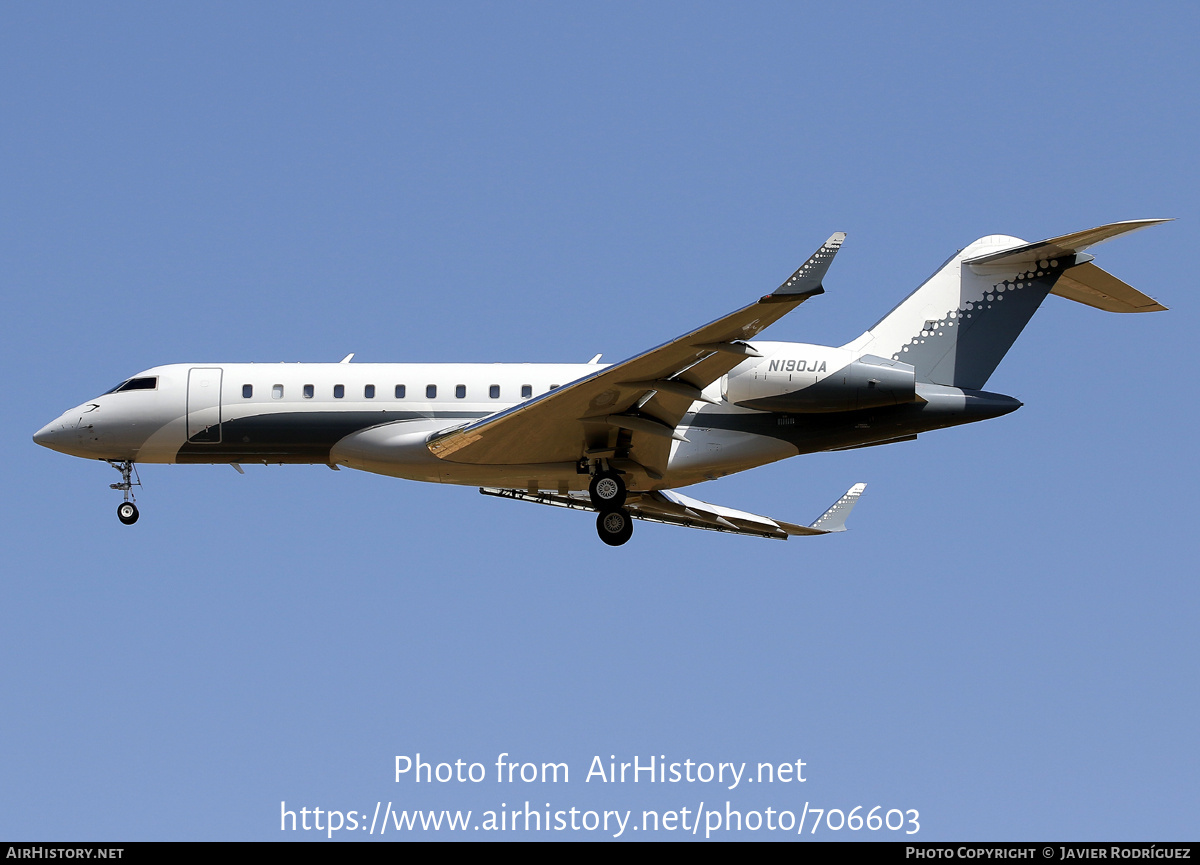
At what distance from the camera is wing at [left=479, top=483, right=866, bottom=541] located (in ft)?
80.1

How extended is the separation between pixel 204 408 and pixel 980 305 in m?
12.7

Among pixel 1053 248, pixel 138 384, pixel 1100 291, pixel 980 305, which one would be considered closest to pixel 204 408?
pixel 138 384

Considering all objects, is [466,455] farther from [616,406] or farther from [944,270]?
[944,270]

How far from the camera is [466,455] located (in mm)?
20781

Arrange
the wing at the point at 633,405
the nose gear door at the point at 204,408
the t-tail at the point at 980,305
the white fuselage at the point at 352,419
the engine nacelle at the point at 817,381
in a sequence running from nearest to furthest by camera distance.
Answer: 1. the wing at the point at 633,405
2. the engine nacelle at the point at 817,381
3. the white fuselage at the point at 352,419
4. the t-tail at the point at 980,305
5. the nose gear door at the point at 204,408

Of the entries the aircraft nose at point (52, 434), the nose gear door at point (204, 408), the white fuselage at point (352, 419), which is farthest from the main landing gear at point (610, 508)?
the aircraft nose at point (52, 434)

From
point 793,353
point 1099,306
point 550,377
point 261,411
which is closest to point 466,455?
point 550,377

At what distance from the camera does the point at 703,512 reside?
80.7ft

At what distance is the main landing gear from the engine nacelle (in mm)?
2320

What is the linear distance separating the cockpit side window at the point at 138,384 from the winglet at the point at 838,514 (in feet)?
38.4

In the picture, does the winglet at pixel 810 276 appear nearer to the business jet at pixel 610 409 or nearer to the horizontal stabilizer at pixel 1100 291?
the business jet at pixel 610 409

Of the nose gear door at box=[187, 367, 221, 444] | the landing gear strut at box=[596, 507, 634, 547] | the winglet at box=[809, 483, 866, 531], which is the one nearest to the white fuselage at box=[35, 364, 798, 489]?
the nose gear door at box=[187, 367, 221, 444]

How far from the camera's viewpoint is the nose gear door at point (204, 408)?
72.0ft
